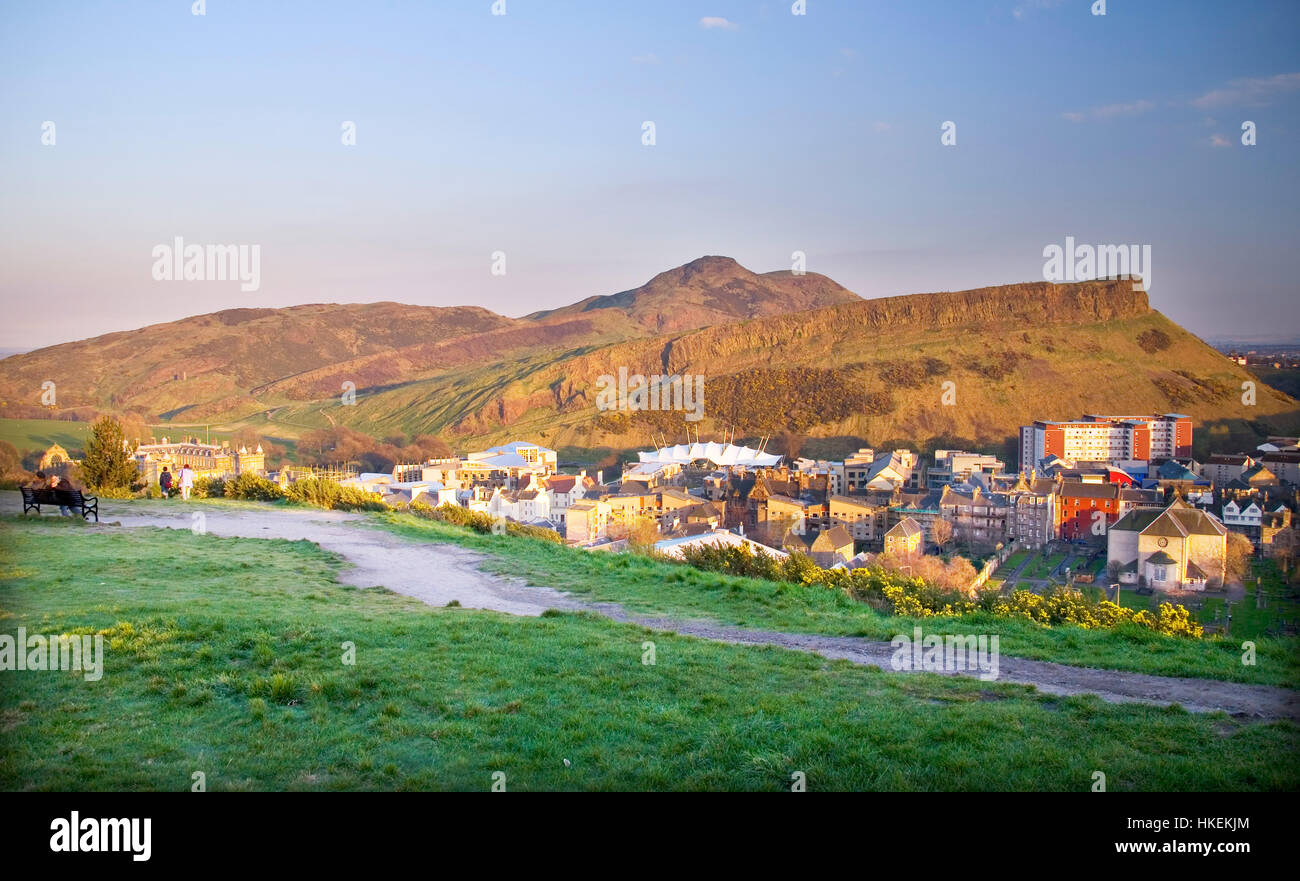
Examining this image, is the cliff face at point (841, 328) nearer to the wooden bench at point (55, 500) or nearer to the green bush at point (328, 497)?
the green bush at point (328, 497)

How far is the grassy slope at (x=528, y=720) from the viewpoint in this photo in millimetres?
4438

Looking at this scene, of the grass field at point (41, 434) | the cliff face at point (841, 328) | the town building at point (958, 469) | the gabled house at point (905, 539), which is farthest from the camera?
the cliff face at point (841, 328)

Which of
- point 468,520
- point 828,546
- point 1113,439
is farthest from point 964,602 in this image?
point 1113,439

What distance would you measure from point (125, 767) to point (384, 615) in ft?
14.7

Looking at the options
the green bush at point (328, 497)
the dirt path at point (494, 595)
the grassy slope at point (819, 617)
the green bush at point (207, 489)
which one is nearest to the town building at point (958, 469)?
the green bush at point (328, 497)

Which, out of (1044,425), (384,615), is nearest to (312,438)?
(1044,425)

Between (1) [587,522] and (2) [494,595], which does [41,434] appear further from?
(1) [587,522]

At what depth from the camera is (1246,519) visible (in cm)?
1446

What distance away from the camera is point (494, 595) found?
11070 mm

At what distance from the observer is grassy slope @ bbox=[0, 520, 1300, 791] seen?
14.6 ft

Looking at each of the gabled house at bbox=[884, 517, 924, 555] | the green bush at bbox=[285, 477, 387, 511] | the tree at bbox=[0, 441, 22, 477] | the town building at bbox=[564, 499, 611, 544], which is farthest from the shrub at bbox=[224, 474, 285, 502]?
the gabled house at bbox=[884, 517, 924, 555]

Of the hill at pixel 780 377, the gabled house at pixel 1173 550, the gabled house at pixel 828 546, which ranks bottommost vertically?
the gabled house at pixel 828 546

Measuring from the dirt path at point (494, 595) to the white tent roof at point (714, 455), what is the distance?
5230 cm

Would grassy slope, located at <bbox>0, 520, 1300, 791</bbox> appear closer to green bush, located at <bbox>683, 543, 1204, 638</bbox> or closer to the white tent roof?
green bush, located at <bbox>683, 543, 1204, 638</bbox>
